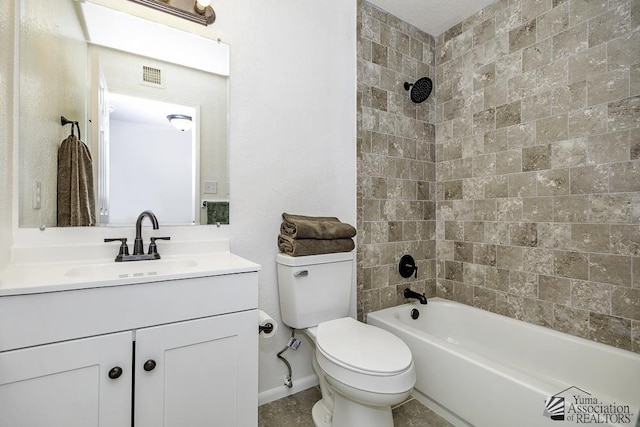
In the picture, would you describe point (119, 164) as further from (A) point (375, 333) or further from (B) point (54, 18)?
(A) point (375, 333)

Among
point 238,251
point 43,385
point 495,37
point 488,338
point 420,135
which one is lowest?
point 488,338

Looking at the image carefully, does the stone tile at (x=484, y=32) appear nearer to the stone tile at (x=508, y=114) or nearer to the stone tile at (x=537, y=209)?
the stone tile at (x=508, y=114)

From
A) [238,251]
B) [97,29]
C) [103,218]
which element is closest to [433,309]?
[238,251]

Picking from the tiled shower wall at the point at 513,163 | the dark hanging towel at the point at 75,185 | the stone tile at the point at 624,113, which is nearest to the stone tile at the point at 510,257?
the tiled shower wall at the point at 513,163

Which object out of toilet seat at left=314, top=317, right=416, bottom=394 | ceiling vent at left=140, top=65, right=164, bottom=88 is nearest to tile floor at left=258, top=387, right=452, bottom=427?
toilet seat at left=314, top=317, right=416, bottom=394

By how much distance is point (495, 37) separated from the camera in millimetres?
2033

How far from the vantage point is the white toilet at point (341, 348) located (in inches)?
46.3

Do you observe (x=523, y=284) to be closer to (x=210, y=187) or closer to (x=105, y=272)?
(x=210, y=187)

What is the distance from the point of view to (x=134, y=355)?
98cm

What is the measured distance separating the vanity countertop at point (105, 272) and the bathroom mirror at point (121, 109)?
19 centimetres

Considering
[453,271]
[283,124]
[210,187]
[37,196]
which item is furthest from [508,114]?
[37,196]

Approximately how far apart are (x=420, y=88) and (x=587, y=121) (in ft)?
3.22

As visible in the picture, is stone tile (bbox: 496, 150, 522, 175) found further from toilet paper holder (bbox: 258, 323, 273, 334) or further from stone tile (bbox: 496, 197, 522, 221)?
toilet paper holder (bbox: 258, 323, 273, 334)

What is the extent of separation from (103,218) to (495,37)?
8.39 ft
